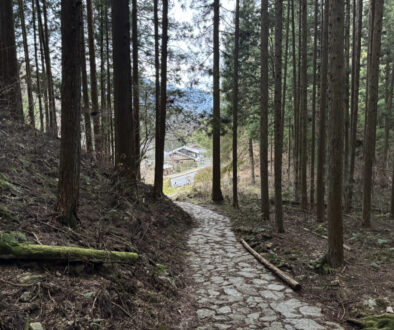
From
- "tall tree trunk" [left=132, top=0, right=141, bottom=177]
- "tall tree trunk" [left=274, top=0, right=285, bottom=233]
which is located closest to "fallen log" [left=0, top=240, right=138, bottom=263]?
"tall tree trunk" [left=274, top=0, right=285, bottom=233]

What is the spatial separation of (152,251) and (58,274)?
2363 millimetres

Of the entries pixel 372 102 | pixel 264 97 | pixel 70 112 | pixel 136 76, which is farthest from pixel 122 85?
pixel 372 102

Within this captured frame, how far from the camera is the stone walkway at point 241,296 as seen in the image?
3268 millimetres

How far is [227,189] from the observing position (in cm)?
1744

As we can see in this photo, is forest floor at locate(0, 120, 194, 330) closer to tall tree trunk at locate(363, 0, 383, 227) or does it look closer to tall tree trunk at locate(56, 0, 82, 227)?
tall tree trunk at locate(56, 0, 82, 227)

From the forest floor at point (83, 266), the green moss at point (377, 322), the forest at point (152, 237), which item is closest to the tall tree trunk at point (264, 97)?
the forest at point (152, 237)

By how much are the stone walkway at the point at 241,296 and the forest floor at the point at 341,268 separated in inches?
11.5

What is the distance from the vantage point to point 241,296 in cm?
402

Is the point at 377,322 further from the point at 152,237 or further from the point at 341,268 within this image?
the point at 152,237

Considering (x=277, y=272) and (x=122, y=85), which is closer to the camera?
(x=277, y=272)

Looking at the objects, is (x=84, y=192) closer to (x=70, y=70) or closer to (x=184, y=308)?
(x=70, y=70)

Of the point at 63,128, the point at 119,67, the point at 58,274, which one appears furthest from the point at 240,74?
the point at 58,274

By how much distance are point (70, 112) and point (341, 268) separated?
4.96m

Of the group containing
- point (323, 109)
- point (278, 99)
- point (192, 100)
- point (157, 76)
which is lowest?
point (323, 109)
